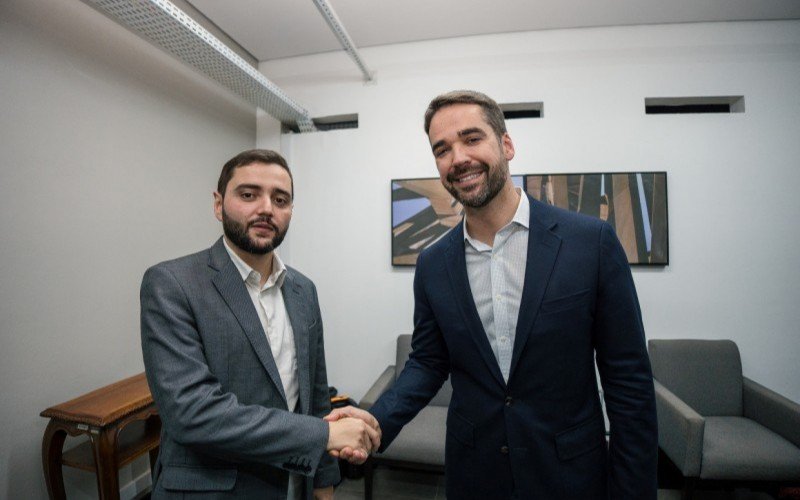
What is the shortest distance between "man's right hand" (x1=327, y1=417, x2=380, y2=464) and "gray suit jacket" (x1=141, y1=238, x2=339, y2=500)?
0.08 metres

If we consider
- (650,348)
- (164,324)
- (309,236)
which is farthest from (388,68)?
(650,348)

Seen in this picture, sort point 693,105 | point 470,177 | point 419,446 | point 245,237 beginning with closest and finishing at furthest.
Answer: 1. point 470,177
2. point 245,237
3. point 419,446
4. point 693,105

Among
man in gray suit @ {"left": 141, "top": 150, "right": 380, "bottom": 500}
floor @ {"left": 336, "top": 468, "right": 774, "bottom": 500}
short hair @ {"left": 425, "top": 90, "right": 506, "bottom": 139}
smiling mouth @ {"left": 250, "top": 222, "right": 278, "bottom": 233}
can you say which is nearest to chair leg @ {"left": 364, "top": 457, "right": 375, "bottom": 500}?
floor @ {"left": 336, "top": 468, "right": 774, "bottom": 500}

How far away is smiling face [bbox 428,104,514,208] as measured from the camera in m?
1.15

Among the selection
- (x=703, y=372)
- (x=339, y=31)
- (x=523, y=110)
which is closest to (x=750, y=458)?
(x=703, y=372)

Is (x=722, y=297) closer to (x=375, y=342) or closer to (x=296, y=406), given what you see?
(x=375, y=342)

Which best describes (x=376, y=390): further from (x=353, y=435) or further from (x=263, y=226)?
(x=263, y=226)

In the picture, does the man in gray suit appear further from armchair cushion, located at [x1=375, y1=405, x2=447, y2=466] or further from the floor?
the floor

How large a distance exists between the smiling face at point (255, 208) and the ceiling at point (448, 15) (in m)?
2.07

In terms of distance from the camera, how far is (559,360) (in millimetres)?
1057

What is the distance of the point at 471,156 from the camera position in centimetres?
116

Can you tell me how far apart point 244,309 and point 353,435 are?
578 millimetres

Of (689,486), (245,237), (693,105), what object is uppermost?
(693,105)

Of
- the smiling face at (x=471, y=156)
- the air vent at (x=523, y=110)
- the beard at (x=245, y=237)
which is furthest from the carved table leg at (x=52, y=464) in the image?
the air vent at (x=523, y=110)
